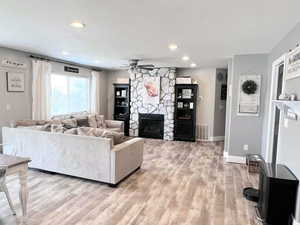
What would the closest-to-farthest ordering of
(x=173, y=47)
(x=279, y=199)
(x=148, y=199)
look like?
(x=279, y=199)
(x=148, y=199)
(x=173, y=47)

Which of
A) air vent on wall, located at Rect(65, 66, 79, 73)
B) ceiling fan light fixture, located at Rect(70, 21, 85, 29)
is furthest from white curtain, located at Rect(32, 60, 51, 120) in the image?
ceiling fan light fixture, located at Rect(70, 21, 85, 29)

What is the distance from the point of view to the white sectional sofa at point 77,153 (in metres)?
3.41

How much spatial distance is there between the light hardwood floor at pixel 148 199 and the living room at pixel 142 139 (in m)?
0.02

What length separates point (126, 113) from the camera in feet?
26.3

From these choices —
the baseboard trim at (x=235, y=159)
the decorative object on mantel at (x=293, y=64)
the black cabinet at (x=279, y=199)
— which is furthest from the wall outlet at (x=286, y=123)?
the baseboard trim at (x=235, y=159)

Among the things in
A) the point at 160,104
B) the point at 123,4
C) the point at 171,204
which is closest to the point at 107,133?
the point at 171,204

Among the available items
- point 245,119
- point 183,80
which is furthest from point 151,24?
point 183,80

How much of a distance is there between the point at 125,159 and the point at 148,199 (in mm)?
846

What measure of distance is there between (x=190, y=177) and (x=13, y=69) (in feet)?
15.0

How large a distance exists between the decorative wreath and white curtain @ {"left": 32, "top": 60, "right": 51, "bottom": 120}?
4.95 m

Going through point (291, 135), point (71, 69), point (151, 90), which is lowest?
point (291, 135)

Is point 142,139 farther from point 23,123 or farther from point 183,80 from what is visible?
point 183,80

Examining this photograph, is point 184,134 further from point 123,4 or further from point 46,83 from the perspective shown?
point 123,4

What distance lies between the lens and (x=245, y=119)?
4789 millimetres
